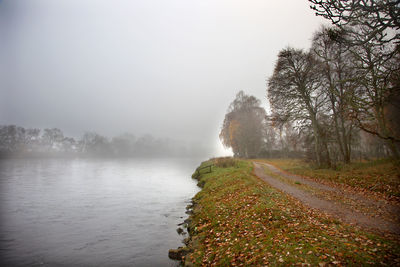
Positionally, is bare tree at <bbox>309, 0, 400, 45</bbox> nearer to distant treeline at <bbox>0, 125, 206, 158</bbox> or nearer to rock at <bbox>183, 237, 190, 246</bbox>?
rock at <bbox>183, 237, 190, 246</bbox>

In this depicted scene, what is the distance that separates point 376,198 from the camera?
9.83 meters

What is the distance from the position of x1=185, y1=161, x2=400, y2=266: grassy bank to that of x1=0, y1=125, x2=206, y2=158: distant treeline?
125985mm

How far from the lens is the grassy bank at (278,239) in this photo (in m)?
4.97

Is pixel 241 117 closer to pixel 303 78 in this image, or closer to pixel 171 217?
pixel 303 78

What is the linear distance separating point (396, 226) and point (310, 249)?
386 centimetres

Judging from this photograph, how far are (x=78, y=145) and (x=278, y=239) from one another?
155622mm

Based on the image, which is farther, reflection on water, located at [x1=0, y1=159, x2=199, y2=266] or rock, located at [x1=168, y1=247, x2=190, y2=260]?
reflection on water, located at [x1=0, y1=159, x2=199, y2=266]

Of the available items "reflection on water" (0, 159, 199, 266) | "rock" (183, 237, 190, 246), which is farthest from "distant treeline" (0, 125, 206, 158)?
"rock" (183, 237, 190, 246)

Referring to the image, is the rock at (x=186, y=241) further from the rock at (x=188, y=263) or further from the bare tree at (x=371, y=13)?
the bare tree at (x=371, y=13)

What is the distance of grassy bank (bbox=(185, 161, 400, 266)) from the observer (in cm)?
497

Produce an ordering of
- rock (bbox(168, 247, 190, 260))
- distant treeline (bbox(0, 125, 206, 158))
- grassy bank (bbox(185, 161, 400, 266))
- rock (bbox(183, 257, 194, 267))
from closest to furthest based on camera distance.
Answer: grassy bank (bbox(185, 161, 400, 266)), rock (bbox(183, 257, 194, 267)), rock (bbox(168, 247, 190, 260)), distant treeline (bbox(0, 125, 206, 158))

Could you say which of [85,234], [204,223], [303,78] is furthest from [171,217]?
[303,78]

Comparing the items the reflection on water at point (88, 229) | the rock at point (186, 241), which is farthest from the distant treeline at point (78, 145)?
the rock at point (186, 241)

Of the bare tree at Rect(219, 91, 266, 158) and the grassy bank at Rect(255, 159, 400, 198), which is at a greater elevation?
the bare tree at Rect(219, 91, 266, 158)
